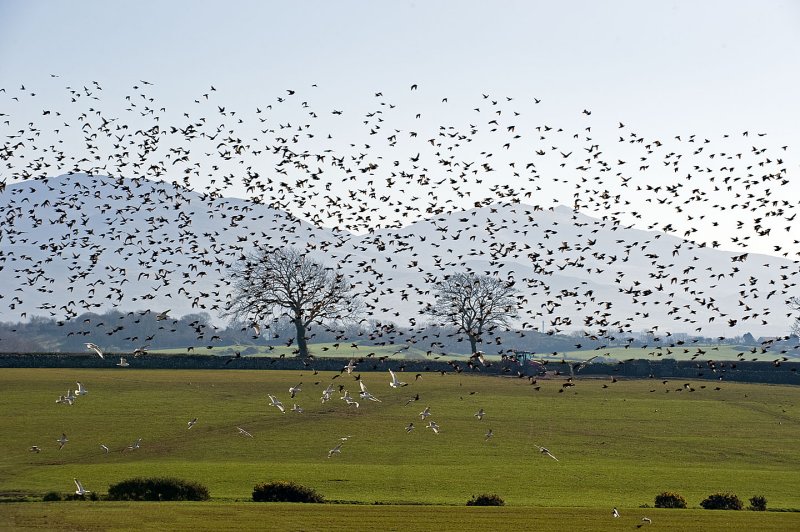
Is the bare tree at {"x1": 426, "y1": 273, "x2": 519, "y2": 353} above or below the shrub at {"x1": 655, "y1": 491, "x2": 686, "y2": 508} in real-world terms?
above

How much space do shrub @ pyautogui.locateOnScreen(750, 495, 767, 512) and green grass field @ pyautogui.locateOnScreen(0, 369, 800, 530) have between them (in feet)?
5.22

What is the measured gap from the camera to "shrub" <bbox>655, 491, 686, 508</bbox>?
178 feet

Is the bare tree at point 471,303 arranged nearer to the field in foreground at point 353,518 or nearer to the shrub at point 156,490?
the shrub at point 156,490

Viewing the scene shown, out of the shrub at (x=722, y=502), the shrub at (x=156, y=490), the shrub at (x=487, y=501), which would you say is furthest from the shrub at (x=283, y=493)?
the shrub at (x=722, y=502)

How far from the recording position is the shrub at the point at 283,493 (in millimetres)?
54031

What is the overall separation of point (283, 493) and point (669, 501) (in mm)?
22068

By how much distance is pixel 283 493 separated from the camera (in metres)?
54.5

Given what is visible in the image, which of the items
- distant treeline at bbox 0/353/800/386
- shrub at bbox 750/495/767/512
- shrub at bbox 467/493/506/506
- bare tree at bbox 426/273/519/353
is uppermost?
bare tree at bbox 426/273/519/353

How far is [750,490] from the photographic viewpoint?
199 ft

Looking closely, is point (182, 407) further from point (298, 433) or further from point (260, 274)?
point (260, 274)

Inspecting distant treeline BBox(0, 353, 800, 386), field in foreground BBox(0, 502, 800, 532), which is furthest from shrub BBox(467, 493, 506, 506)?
distant treeline BBox(0, 353, 800, 386)

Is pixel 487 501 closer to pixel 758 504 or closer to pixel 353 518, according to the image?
pixel 353 518

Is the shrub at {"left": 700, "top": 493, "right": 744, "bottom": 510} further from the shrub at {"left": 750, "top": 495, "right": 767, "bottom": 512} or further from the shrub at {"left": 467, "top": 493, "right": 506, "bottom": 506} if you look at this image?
the shrub at {"left": 467, "top": 493, "right": 506, "bottom": 506}

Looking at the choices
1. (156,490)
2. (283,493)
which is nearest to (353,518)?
(283,493)
